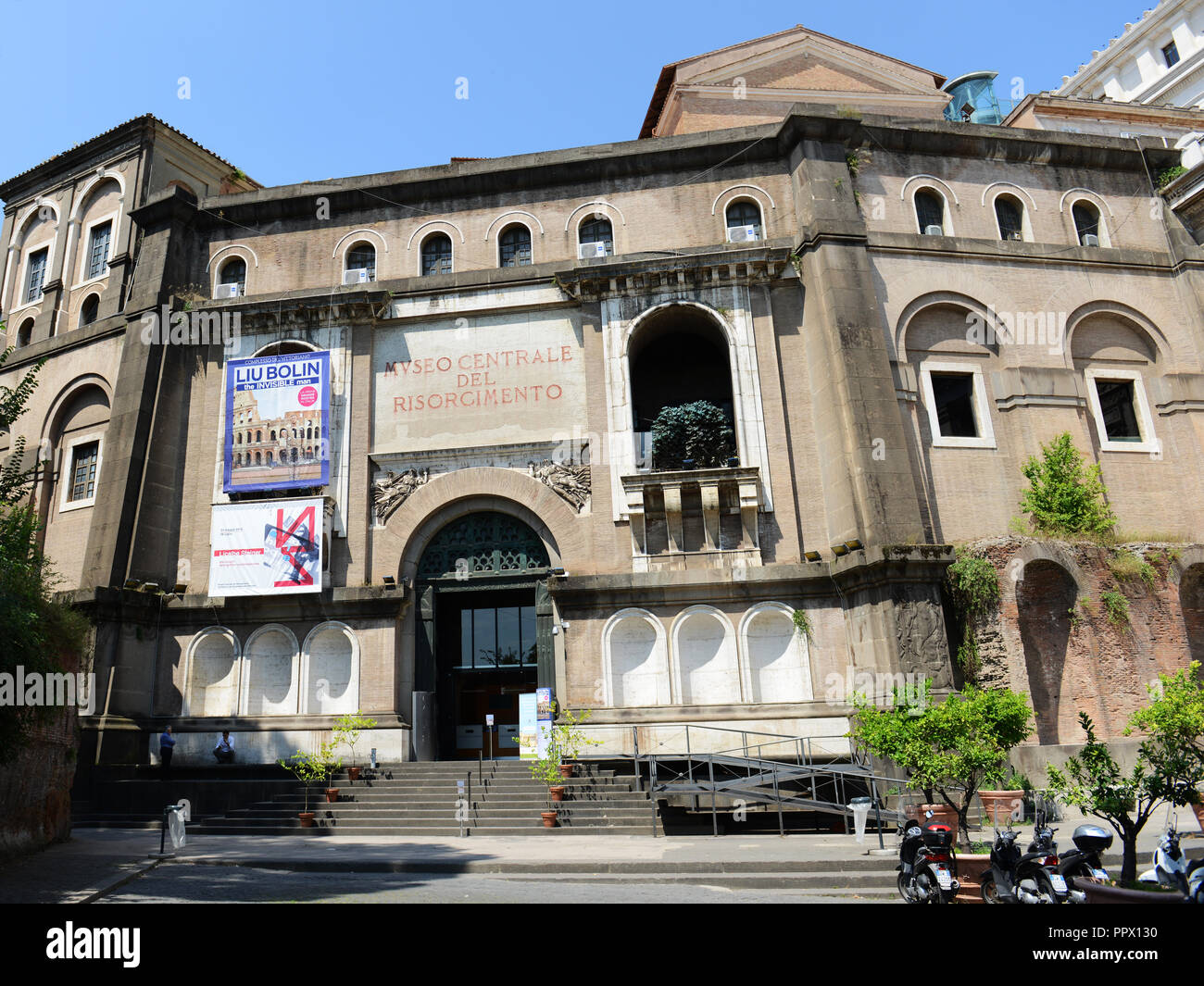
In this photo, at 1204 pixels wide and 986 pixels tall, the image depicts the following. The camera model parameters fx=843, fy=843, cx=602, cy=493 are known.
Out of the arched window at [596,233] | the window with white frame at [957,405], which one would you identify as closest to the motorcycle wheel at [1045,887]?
the window with white frame at [957,405]

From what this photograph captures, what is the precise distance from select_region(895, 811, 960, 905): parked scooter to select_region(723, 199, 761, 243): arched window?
18905mm

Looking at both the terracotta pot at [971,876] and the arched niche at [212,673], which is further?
the arched niche at [212,673]

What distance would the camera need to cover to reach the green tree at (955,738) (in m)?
12.4

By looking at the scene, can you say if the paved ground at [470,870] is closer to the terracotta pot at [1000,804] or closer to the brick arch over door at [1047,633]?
the terracotta pot at [1000,804]

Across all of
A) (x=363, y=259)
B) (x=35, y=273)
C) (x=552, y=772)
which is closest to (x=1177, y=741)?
(x=552, y=772)

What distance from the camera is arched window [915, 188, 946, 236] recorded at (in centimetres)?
2536

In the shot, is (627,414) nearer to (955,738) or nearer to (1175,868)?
(955,738)

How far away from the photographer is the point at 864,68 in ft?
111

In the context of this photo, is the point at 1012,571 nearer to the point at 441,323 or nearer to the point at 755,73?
the point at 441,323

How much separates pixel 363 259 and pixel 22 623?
18014 mm

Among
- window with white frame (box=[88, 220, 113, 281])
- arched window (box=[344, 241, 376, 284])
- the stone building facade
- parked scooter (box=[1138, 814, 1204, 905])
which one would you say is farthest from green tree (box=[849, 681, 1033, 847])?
window with white frame (box=[88, 220, 113, 281])

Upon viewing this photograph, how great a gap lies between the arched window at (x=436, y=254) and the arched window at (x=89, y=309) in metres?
12.1

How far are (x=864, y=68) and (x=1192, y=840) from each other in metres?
30.4
